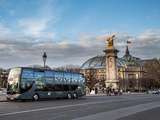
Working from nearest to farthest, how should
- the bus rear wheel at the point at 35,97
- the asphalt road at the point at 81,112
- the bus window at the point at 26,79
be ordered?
the asphalt road at the point at 81,112 → the bus window at the point at 26,79 → the bus rear wheel at the point at 35,97

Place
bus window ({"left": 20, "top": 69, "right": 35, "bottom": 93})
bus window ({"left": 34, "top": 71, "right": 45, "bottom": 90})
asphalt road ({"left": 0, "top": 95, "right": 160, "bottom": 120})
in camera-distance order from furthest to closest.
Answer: bus window ({"left": 34, "top": 71, "right": 45, "bottom": 90}), bus window ({"left": 20, "top": 69, "right": 35, "bottom": 93}), asphalt road ({"left": 0, "top": 95, "right": 160, "bottom": 120})

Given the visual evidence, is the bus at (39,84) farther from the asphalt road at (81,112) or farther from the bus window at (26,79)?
the asphalt road at (81,112)

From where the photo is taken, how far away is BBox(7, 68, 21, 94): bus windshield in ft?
131

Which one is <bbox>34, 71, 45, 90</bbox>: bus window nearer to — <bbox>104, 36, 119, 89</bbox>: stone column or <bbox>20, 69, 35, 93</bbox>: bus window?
<bbox>20, 69, 35, 93</bbox>: bus window

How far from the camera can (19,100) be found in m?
42.4

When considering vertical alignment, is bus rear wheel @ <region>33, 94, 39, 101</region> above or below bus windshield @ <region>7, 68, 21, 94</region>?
below

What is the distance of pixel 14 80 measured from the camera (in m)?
40.3

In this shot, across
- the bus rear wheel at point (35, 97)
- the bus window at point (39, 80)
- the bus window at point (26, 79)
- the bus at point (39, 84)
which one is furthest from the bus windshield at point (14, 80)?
the bus rear wheel at point (35, 97)

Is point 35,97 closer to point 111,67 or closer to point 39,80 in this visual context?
point 39,80

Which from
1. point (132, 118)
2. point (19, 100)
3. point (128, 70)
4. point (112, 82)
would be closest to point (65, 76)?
point (19, 100)

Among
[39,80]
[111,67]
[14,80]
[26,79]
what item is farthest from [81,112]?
[111,67]

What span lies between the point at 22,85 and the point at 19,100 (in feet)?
9.94

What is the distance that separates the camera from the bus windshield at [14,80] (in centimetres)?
3997

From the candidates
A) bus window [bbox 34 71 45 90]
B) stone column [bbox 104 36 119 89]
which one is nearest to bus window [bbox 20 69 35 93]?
bus window [bbox 34 71 45 90]
